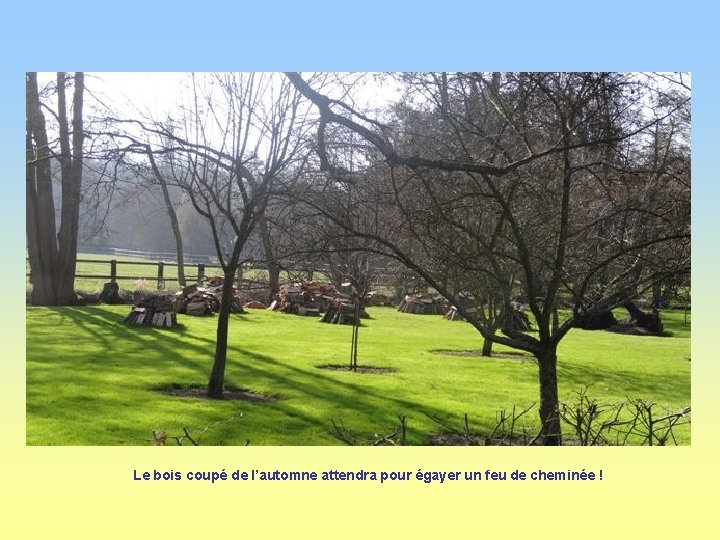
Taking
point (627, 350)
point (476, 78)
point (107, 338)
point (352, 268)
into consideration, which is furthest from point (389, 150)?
point (627, 350)

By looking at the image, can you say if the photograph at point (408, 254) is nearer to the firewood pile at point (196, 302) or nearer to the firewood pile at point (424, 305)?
the firewood pile at point (196, 302)

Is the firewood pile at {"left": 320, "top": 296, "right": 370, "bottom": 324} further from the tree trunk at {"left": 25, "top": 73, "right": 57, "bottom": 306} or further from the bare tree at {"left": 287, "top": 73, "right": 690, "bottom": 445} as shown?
the bare tree at {"left": 287, "top": 73, "right": 690, "bottom": 445}

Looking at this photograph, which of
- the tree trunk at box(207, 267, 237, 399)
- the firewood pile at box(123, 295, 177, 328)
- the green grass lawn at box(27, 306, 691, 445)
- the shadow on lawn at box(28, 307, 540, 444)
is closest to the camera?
the green grass lawn at box(27, 306, 691, 445)

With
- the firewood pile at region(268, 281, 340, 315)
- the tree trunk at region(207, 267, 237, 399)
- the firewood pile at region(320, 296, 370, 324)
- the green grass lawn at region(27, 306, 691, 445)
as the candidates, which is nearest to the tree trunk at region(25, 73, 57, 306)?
the green grass lawn at region(27, 306, 691, 445)

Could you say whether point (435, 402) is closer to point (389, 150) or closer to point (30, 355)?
point (389, 150)

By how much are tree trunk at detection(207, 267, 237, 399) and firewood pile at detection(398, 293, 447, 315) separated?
54.9 ft

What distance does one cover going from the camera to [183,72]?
32.2 feet

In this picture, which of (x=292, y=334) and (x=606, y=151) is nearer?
(x=606, y=151)

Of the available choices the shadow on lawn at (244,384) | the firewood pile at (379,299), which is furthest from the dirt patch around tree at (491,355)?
the firewood pile at (379,299)

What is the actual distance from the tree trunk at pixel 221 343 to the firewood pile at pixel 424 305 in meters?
16.7

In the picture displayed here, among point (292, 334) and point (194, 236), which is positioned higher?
point (194, 236)

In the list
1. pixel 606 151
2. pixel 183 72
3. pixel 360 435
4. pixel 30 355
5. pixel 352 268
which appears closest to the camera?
pixel 606 151

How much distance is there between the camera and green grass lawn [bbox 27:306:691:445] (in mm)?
7711

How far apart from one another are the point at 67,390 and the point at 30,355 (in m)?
3.00
